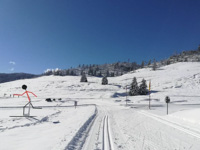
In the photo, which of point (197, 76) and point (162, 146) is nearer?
point (162, 146)

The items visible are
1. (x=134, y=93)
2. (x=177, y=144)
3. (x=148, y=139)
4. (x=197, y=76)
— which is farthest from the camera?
(x=197, y=76)

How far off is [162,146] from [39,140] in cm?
595

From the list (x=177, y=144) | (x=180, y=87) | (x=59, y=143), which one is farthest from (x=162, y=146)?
(x=180, y=87)

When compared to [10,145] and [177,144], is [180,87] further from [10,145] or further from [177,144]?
[10,145]

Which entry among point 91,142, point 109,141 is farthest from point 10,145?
point 109,141

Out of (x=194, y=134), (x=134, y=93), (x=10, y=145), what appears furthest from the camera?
(x=134, y=93)

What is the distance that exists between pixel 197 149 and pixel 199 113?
6186 millimetres

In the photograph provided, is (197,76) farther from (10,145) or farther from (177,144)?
(10,145)

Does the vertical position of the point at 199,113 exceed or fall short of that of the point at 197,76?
it falls short

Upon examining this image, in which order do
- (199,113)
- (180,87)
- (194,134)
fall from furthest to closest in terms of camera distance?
(180,87) → (199,113) → (194,134)

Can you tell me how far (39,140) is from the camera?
5.84m

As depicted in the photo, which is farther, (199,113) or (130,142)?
(199,113)

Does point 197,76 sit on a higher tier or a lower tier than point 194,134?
higher

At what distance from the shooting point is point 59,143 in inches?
214
